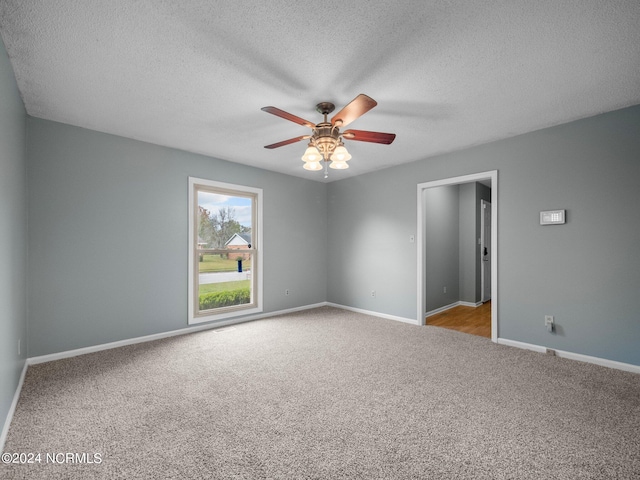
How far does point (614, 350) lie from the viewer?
2.89 metres

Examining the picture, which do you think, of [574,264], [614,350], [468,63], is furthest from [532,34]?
[614,350]

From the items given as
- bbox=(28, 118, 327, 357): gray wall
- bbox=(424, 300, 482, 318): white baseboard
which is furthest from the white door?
bbox=(28, 118, 327, 357): gray wall

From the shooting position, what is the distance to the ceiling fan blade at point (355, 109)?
2.02 meters

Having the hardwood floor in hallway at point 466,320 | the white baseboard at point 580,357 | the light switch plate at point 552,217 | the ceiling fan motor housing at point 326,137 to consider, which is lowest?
the hardwood floor in hallway at point 466,320

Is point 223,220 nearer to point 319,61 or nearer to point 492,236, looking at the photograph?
point 319,61

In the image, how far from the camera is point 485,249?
610 cm

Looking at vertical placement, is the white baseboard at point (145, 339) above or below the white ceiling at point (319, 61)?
below

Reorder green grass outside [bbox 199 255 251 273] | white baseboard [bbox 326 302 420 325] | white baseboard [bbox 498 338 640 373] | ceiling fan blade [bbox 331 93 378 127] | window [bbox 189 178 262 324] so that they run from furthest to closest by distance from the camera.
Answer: white baseboard [bbox 326 302 420 325] → green grass outside [bbox 199 255 251 273] → window [bbox 189 178 262 324] → white baseboard [bbox 498 338 640 373] → ceiling fan blade [bbox 331 93 378 127]

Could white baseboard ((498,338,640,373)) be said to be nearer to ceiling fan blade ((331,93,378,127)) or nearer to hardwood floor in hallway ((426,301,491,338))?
hardwood floor in hallway ((426,301,491,338))

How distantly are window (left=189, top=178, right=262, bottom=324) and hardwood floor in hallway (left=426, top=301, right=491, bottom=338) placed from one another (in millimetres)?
2957

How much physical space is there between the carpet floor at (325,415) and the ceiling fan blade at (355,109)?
7.23 ft

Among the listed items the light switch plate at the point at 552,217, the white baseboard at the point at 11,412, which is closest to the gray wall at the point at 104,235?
the white baseboard at the point at 11,412

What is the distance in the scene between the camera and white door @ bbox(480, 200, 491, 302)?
6.01 m

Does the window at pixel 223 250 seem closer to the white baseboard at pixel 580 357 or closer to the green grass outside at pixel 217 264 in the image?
the green grass outside at pixel 217 264
